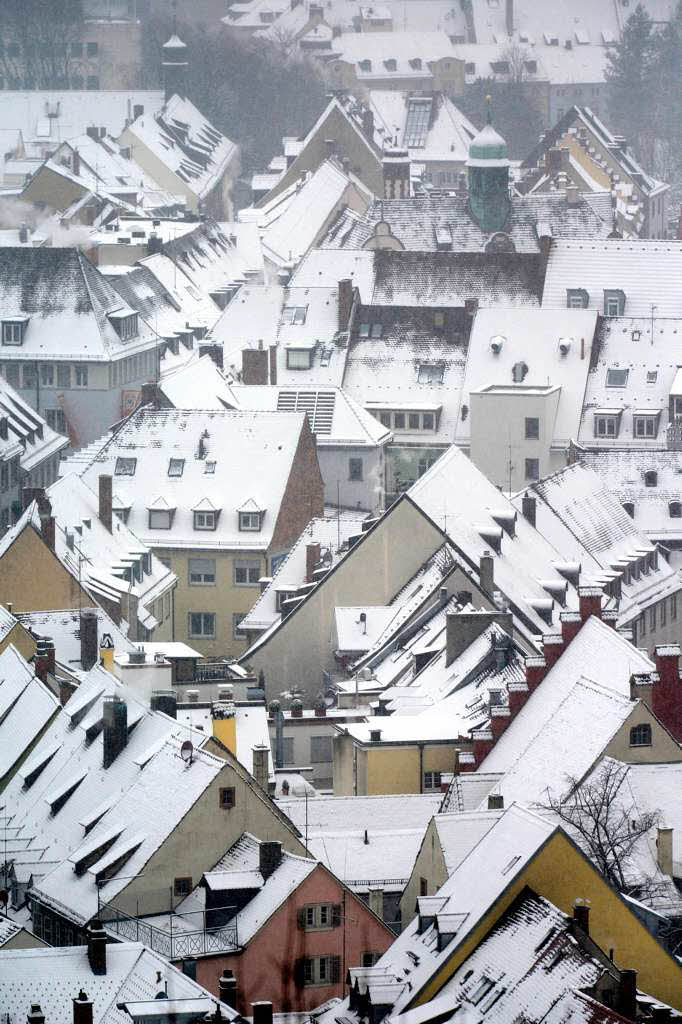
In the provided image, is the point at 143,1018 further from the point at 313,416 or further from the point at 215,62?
the point at 215,62

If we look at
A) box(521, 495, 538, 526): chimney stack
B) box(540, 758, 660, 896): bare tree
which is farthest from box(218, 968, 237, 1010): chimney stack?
box(521, 495, 538, 526): chimney stack

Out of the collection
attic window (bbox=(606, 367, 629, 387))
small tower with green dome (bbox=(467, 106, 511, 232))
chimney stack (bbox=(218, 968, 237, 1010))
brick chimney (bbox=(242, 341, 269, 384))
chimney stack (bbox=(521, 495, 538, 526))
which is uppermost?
small tower with green dome (bbox=(467, 106, 511, 232))

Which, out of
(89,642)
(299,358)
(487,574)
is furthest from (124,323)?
(89,642)

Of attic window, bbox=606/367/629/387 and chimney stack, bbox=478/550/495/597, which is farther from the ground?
attic window, bbox=606/367/629/387

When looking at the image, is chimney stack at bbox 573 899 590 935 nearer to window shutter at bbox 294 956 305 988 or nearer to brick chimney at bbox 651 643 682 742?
window shutter at bbox 294 956 305 988

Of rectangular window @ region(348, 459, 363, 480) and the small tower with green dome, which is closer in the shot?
rectangular window @ region(348, 459, 363, 480)
